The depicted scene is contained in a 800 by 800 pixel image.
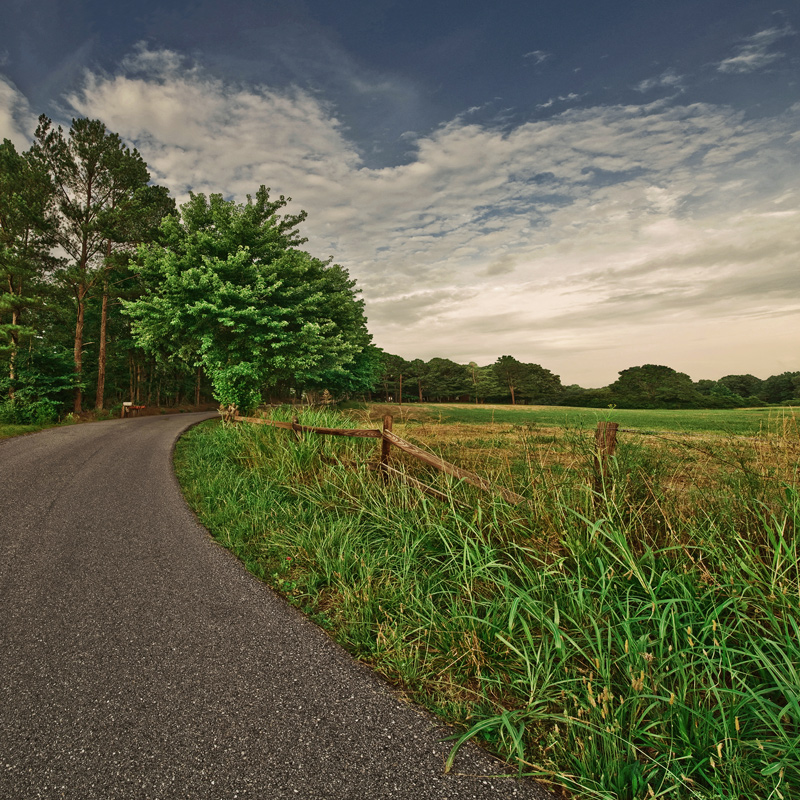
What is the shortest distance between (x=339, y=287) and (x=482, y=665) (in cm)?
2840

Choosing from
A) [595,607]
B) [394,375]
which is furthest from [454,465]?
[394,375]

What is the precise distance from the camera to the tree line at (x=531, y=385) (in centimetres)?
5997

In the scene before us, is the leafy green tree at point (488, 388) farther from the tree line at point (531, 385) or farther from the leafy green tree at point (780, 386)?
the leafy green tree at point (780, 386)

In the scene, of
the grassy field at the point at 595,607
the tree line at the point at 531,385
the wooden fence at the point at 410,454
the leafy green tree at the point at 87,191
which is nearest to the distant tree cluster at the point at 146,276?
the leafy green tree at the point at 87,191

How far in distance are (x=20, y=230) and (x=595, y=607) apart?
92.9ft

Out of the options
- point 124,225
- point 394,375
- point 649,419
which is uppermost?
point 124,225

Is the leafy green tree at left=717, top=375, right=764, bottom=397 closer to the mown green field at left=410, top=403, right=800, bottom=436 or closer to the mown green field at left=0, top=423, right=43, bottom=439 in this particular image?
the mown green field at left=410, top=403, right=800, bottom=436

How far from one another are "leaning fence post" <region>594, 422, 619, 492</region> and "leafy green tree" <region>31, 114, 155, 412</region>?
80.7ft

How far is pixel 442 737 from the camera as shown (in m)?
2.13

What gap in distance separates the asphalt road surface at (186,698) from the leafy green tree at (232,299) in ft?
42.8

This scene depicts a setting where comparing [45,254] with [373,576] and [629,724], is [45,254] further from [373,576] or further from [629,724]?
[629,724]

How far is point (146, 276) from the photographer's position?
19.5 m

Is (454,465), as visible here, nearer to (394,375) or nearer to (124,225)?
(124,225)

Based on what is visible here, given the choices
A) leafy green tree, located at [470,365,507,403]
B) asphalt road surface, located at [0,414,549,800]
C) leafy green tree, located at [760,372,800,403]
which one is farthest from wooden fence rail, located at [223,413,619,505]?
leafy green tree, located at [470,365,507,403]
